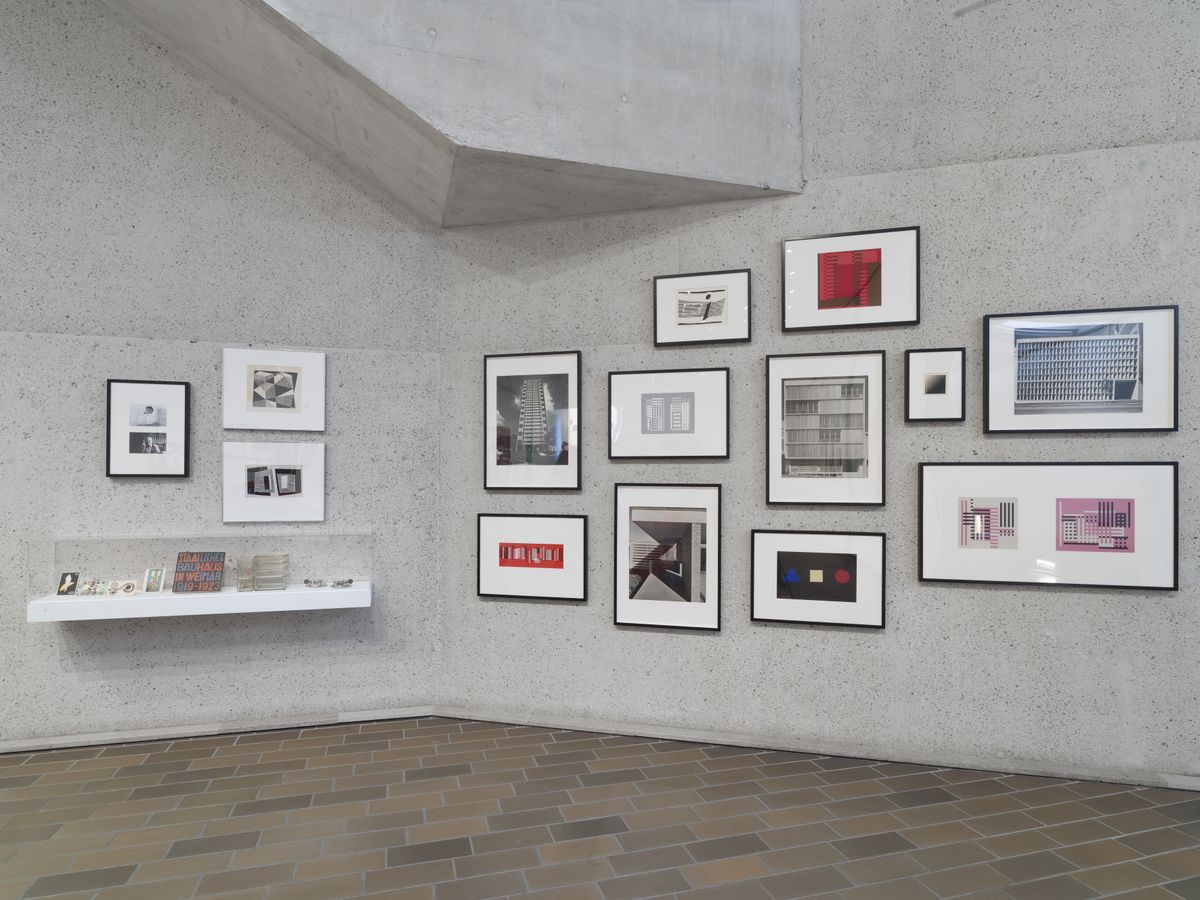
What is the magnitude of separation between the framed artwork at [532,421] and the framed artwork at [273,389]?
1019 mm

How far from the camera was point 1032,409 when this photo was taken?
360 centimetres

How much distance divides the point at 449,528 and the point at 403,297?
146cm

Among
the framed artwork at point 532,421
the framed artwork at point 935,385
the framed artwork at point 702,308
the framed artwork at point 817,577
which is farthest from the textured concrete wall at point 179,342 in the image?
the framed artwork at point 935,385

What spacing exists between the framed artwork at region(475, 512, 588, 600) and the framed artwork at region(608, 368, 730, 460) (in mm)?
551

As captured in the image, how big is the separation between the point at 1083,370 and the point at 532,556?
121 inches

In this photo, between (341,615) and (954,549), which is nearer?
(954,549)

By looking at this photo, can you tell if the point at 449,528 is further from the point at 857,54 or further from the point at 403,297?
the point at 857,54

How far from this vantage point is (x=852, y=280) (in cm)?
385

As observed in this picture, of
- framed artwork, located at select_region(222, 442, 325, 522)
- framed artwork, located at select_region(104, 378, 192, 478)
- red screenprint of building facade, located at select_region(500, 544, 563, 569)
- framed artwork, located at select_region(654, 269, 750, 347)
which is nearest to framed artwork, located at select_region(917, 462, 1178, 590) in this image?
framed artwork, located at select_region(654, 269, 750, 347)

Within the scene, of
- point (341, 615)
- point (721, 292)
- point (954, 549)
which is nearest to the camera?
point (954, 549)

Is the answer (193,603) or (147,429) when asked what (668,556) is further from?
(147,429)

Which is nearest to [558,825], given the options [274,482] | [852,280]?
[274,482]

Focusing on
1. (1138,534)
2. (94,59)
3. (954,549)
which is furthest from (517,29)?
(1138,534)

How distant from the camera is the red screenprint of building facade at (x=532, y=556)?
431cm
